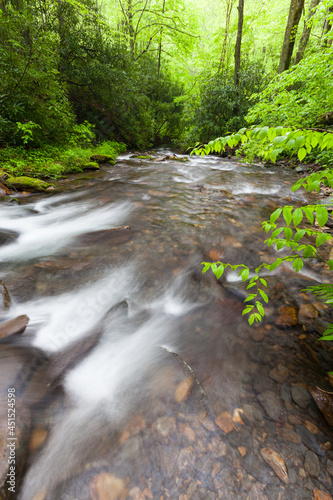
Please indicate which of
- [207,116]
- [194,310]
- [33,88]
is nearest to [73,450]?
[194,310]

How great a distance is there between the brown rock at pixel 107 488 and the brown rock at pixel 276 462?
722mm

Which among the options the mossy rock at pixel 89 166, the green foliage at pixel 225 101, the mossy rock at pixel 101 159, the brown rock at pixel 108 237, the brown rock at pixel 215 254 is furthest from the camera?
the green foliage at pixel 225 101

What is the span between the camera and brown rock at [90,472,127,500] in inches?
40.5

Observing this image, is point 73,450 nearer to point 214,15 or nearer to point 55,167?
point 55,167

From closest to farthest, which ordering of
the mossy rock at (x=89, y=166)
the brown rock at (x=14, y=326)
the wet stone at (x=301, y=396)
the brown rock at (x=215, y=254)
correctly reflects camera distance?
the wet stone at (x=301, y=396) → the brown rock at (x=14, y=326) → the brown rock at (x=215, y=254) → the mossy rock at (x=89, y=166)

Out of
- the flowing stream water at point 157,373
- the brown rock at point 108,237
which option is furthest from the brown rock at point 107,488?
the brown rock at point 108,237

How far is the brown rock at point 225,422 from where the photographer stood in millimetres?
1257

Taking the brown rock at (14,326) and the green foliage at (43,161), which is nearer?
the brown rock at (14,326)

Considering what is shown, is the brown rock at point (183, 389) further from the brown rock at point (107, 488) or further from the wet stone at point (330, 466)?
the wet stone at point (330, 466)

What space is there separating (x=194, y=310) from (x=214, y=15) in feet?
105

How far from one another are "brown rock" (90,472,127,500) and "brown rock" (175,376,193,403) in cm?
48

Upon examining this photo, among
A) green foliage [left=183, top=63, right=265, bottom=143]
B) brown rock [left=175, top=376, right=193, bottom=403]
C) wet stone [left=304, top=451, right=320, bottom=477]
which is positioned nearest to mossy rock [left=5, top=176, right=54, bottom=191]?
brown rock [left=175, top=376, right=193, bottom=403]

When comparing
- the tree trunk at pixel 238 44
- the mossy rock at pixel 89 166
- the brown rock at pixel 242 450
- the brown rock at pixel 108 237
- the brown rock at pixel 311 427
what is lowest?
the brown rock at pixel 242 450

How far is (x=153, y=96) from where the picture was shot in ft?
49.1
